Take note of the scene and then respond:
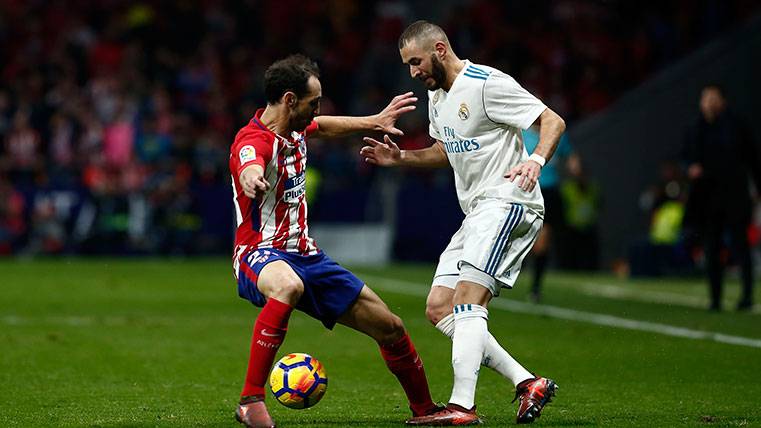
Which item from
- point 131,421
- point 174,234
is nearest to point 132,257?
point 174,234

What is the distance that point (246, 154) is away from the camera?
6.39 metres

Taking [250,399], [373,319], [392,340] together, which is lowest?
[250,399]

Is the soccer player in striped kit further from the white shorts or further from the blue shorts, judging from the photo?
the white shorts

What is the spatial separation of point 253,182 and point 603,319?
7.38 m

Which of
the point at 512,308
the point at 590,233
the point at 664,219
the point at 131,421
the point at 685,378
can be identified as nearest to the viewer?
the point at 131,421

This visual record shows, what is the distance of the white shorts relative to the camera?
6.87m

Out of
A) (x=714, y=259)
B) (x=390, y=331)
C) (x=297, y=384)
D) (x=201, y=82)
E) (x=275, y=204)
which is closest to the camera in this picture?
(x=297, y=384)

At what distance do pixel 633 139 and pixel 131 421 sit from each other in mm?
16805

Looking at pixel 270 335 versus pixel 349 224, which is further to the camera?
pixel 349 224

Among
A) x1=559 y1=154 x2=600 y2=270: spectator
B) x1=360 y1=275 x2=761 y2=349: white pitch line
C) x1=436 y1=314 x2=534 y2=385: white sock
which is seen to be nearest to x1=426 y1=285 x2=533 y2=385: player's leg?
x1=436 y1=314 x2=534 y2=385: white sock

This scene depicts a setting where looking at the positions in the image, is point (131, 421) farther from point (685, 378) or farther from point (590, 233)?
point (590, 233)

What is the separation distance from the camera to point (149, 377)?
8.65 meters

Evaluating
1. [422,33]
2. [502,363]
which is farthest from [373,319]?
[422,33]

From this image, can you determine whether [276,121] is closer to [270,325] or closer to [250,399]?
[270,325]
